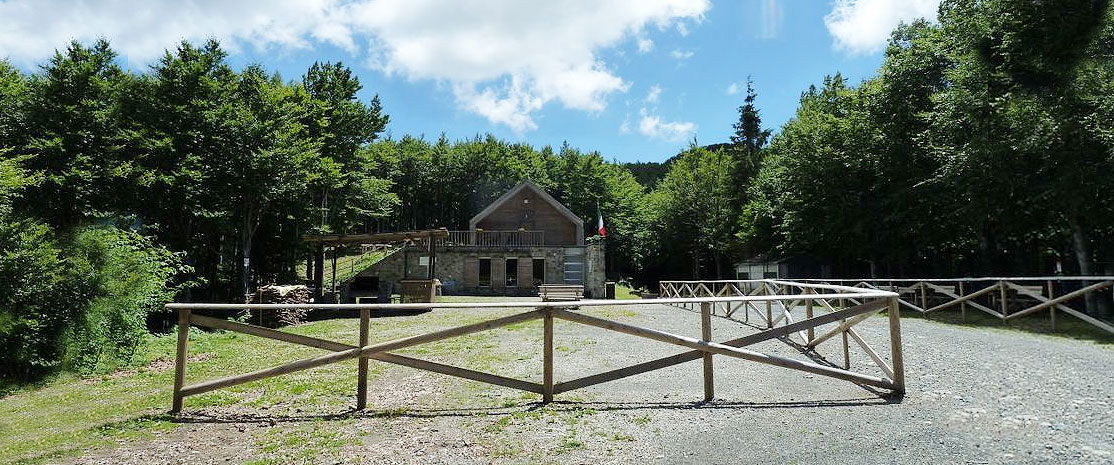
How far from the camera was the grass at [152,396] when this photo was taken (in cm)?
449

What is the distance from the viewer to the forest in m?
9.05

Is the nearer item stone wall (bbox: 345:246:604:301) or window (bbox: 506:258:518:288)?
stone wall (bbox: 345:246:604:301)

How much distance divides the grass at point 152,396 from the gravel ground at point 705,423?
1.10ft

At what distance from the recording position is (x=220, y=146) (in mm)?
18297

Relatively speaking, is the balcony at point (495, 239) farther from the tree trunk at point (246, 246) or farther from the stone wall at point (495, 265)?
the tree trunk at point (246, 246)

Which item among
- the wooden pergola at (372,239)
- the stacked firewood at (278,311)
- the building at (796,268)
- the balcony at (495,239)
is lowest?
the stacked firewood at (278,311)

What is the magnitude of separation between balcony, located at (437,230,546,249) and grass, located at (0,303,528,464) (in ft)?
59.7

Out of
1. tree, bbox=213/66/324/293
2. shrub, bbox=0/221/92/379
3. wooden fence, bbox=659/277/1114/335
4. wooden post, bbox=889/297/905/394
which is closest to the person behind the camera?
wooden post, bbox=889/297/905/394

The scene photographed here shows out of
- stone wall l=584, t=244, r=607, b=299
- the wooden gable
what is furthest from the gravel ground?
the wooden gable

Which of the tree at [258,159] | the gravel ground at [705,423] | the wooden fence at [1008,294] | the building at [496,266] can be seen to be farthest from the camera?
the building at [496,266]

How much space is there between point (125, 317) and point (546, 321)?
8.50 m

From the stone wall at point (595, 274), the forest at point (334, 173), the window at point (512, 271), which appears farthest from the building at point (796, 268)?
the window at point (512, 271)

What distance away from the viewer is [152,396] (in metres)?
6.20

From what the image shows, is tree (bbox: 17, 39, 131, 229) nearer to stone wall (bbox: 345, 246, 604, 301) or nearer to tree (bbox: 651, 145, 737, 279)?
stone wall (bbox: 345, 246, 604, 301)
